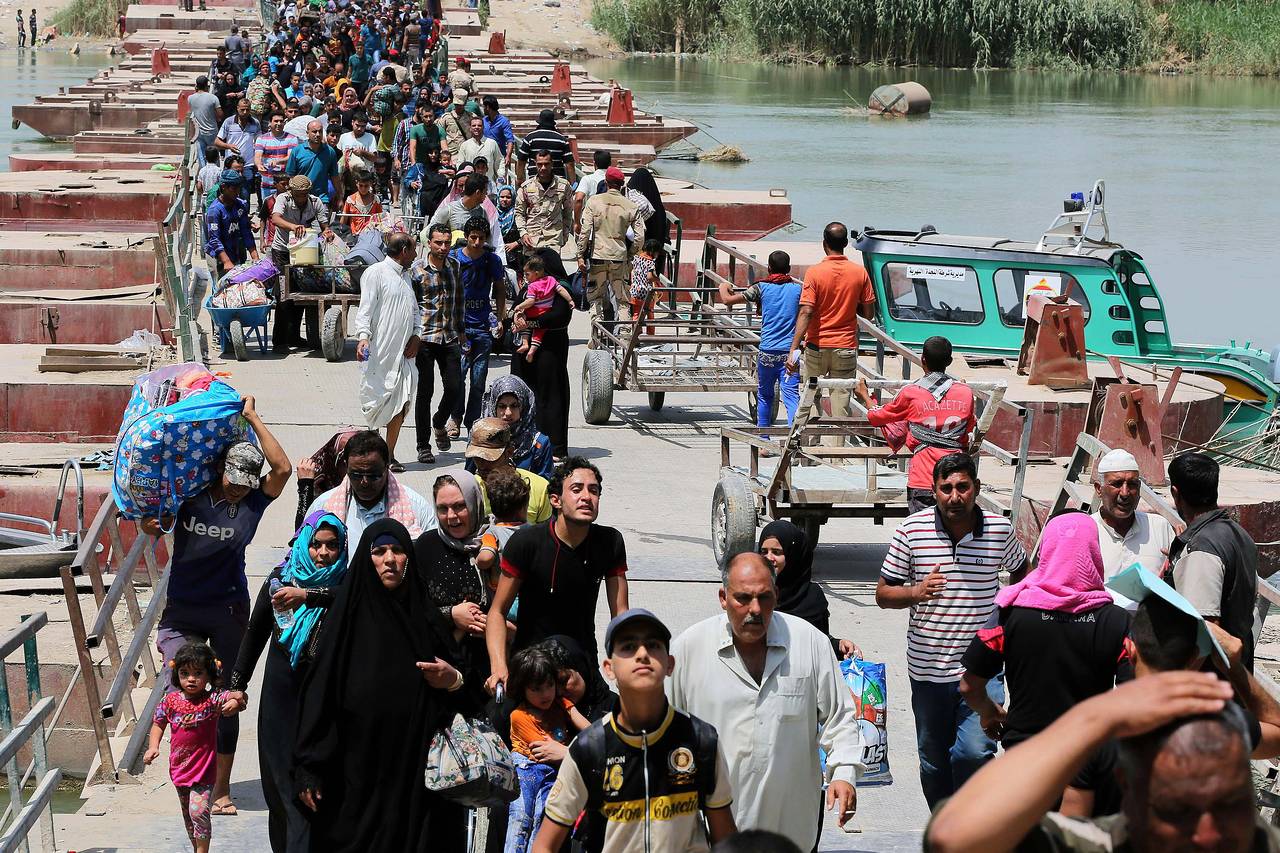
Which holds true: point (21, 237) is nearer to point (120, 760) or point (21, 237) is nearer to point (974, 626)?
point (120, 760)

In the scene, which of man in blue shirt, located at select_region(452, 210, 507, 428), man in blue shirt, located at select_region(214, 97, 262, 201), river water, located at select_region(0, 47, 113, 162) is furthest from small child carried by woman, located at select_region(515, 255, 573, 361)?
river water, located at select_region(0, 47, 113, 162)

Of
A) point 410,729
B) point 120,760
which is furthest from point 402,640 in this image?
point 120,760

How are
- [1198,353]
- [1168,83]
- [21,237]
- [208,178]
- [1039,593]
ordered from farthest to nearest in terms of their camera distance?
[1168,83]
[21,237]
[208,178]
[1198,353]
[1039,593]

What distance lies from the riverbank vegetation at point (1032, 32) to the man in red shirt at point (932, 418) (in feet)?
181

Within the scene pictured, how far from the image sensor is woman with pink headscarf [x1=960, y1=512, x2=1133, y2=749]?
5480 millimetres

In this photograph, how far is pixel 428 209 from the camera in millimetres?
18500

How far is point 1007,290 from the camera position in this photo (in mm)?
16203

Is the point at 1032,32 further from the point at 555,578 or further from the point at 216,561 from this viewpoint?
the point at 555,578

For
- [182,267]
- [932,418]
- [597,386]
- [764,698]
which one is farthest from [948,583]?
[182,267]

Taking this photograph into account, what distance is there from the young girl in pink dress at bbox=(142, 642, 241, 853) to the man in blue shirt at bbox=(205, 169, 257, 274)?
414 inches

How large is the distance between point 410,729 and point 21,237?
725 inches

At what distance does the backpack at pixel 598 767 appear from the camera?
4.64 m

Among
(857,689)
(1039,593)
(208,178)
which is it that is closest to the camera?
(1039,593)

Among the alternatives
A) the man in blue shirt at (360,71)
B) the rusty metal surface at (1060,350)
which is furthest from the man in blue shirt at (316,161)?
the man in blue shirt at (360,71)
